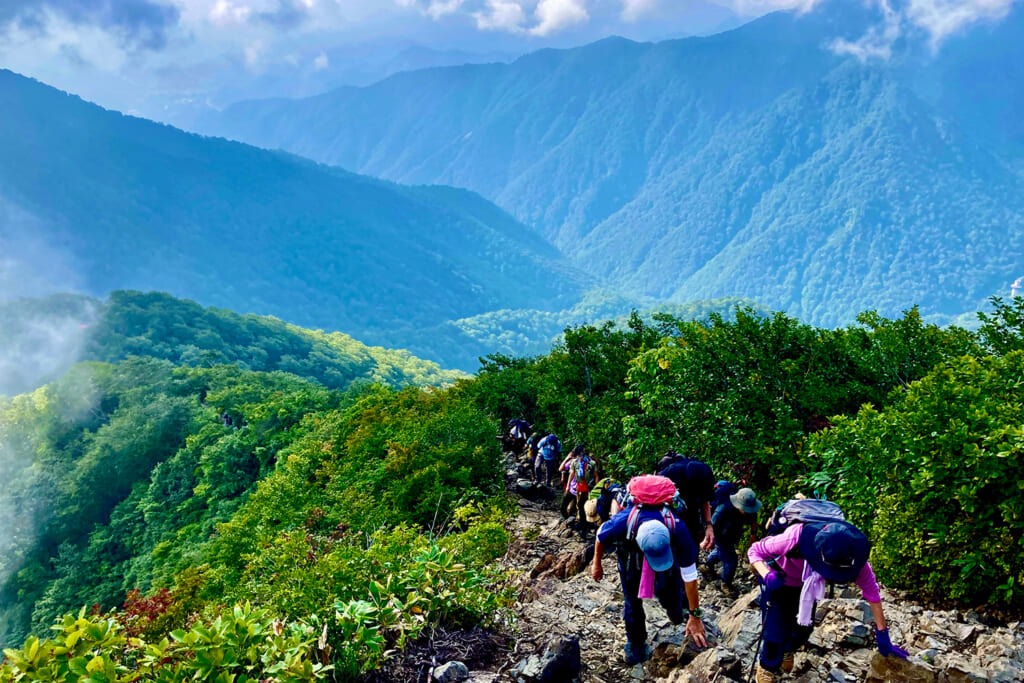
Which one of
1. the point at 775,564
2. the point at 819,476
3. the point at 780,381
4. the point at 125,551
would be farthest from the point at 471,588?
the point at 125,551

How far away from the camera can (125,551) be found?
48.7m

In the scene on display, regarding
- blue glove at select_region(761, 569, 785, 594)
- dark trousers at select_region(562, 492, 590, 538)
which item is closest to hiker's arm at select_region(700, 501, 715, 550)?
blue glove at select_region(761, 569, 785, 594)

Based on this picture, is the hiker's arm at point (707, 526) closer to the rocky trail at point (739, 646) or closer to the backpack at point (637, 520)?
the rocky trail at point (739, 646)

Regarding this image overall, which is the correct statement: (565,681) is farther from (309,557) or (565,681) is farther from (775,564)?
(309,557)

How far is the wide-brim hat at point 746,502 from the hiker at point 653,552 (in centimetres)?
221

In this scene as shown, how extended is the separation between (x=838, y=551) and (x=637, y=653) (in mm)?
2388

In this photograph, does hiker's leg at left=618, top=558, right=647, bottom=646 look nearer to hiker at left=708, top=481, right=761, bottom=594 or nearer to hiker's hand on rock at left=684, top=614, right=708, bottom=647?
hiker's hand on rock at left=684, top=614, right=708, bottom=647

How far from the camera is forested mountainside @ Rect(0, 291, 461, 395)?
366 ft

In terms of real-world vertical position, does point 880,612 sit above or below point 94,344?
below

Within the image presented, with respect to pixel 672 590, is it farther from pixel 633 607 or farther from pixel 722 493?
pixel 722 493

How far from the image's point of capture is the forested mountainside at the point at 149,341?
111688 millimetres

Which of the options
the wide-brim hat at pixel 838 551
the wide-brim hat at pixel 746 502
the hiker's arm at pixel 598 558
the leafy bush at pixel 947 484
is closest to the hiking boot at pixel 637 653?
the hiker's arm at pixel 598 558

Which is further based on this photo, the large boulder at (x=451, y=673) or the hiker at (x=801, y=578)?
the large boulder at (x=451, y=673)

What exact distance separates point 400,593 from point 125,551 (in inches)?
2055
